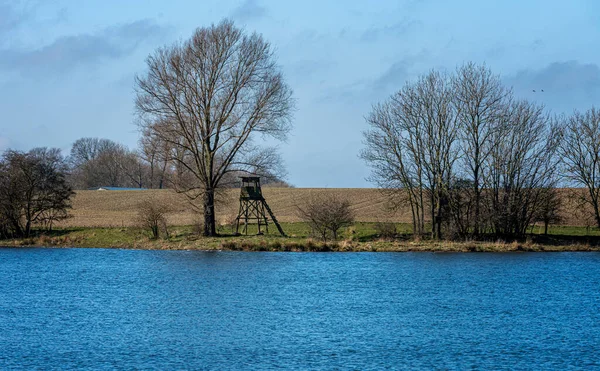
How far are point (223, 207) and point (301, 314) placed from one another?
164 feet

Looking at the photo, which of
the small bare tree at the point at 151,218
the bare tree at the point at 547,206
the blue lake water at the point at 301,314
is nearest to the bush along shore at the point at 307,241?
the small bare tree at the point at 151,218

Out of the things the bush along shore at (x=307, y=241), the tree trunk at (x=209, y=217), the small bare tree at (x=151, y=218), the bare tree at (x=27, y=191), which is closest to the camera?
the bush along shore at (x=307, y=241)

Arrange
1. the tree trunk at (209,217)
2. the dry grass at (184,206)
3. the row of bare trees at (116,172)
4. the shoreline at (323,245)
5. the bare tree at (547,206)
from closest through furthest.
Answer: the shoreline at (323,245)
the bare tree at (547,206)
the tree trunk at (209,217)
the dry grass at (184,206)
the row of bare trees at (116,172)

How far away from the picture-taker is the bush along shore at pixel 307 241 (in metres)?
47.0

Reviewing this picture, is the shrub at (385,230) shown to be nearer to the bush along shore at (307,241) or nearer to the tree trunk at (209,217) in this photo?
the bush along shore at (307,241)

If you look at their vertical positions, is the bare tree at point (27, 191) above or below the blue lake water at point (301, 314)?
above

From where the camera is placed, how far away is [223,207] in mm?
74500

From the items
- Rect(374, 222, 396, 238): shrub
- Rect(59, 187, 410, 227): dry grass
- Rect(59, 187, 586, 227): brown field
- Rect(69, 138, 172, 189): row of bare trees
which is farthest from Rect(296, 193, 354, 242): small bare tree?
Rect(69, 138, 172, 189): row of bare trees

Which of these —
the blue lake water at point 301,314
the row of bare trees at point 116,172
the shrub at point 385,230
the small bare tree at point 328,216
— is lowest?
the blue lake water at point 301,314

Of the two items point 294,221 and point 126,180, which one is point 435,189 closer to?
point 294,221

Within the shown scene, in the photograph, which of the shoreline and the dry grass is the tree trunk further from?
the dry grass

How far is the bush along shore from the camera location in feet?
154

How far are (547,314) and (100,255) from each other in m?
29.1

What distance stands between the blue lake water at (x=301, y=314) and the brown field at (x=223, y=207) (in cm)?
1801
